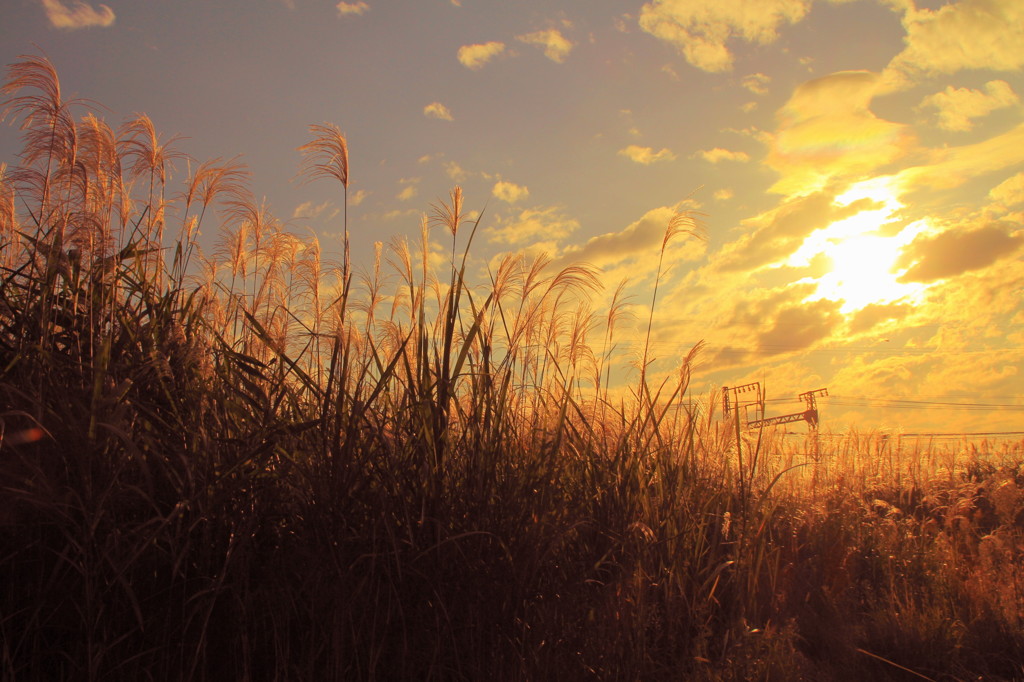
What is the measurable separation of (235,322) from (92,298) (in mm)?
771

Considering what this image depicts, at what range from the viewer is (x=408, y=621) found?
225 centimetres

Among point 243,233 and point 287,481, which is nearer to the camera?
point 287,481

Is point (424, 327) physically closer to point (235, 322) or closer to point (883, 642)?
point (235, 322)

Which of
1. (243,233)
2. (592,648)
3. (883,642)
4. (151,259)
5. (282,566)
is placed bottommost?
(883,642)

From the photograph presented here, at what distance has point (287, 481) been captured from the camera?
7.88 ft

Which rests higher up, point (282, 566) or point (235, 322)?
point (235, 322)

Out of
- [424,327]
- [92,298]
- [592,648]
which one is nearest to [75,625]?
[92,298]

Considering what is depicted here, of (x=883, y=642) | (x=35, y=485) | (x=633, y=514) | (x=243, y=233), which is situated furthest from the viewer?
(x=243, y=233)

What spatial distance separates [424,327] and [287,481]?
2.67 feet

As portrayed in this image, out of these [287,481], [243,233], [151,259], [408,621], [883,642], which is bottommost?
[883,642]

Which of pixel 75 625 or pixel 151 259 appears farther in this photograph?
pixel 151 259

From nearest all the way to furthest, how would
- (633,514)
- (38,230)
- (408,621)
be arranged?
(408,621)
(633,514)
(38,230)

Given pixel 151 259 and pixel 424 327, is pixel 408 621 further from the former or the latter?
pixel 151 259

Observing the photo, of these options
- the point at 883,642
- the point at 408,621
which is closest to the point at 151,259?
the point at 408,621
